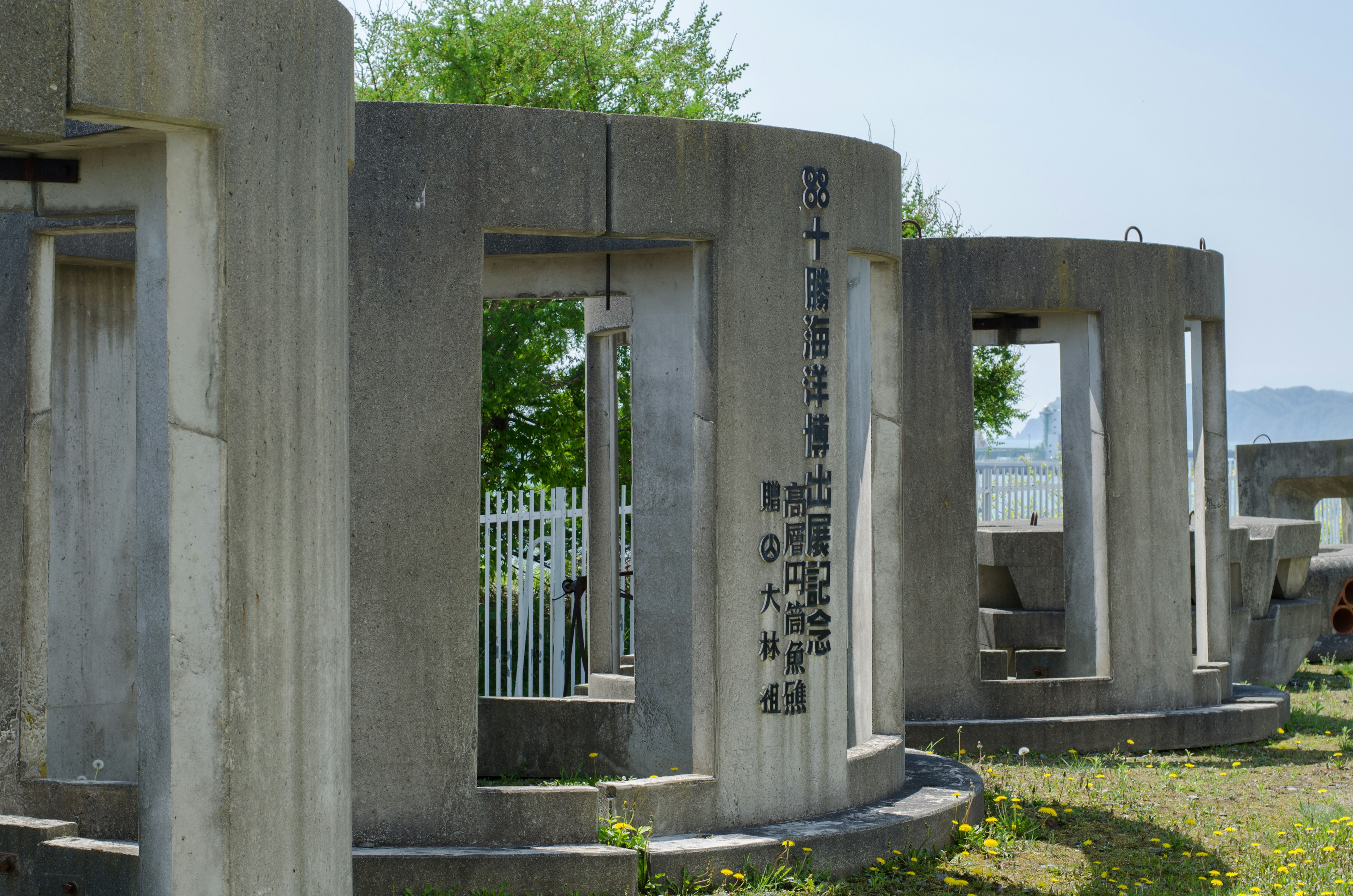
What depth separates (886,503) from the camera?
8.05 metres

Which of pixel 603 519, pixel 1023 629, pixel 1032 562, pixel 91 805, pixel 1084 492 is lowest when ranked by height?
pixel 91 805

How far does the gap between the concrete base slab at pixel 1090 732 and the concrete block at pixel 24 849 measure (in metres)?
5.70

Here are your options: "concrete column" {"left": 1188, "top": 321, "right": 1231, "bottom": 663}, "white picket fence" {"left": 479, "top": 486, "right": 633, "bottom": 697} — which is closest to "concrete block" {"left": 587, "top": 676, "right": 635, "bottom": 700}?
"white picket fence" {"left": 479, "top": 486, "right": 633, "bottom": 697}

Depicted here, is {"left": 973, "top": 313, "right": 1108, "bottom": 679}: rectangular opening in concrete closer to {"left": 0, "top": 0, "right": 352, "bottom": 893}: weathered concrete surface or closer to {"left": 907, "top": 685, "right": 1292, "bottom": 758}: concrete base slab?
{"left": 907, "top": 685, "right": 1292, "bottom": 758}: concrete base slab

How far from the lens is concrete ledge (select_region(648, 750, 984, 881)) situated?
6473mm

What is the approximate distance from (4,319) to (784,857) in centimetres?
448

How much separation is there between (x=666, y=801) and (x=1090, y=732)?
449 cm

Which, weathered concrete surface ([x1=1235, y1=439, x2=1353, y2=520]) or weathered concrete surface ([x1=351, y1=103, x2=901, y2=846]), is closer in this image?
weathered concrete surface ([x1=351, y1=103, x2=901, y2=846])

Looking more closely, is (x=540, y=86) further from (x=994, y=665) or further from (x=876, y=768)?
(x=876, y=768)

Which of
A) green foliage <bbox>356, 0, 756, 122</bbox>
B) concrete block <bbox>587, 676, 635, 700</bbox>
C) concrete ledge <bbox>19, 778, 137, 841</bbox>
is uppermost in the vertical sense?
green foliage <bbox>356, 0, 756, 122</bbox>

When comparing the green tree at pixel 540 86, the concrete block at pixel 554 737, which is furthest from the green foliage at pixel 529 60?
the concrete block at pixel 554 737

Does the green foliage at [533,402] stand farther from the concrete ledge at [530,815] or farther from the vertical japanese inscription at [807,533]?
the concrete ledge at [530,815]

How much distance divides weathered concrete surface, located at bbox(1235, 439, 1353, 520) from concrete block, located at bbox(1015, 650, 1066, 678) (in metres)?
7.83

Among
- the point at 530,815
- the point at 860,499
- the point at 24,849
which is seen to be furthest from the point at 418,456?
the point at 860,499
